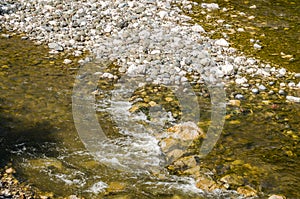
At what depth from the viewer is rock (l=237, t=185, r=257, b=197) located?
23.1 feet

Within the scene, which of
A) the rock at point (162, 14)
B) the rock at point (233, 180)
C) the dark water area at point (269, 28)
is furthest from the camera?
the rock at point (162, 14)

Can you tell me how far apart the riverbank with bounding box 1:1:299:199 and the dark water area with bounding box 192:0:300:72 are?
547 millimetres

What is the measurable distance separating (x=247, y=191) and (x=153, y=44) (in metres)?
6.09

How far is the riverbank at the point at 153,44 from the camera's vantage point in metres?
11.0

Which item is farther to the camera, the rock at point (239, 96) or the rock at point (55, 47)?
the rock at point (55, 47)

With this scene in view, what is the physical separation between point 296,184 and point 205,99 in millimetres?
3341

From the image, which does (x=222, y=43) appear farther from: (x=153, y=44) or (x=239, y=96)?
(x=239, y=96)

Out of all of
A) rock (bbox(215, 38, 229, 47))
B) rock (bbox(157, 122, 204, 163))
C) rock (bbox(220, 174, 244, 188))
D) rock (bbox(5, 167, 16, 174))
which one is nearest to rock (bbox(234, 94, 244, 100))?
rock (bbox(157, 122, 204, 163))

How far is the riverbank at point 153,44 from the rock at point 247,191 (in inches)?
123

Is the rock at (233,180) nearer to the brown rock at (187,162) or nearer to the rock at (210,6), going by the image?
the brown rock at (187,162)

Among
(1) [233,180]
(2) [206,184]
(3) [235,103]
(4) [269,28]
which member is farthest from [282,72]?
(2) [206,184]

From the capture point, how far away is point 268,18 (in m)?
14.5

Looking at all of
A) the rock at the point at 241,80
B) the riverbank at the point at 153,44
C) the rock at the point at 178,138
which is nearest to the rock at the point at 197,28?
the riverbank at the point at 153,44

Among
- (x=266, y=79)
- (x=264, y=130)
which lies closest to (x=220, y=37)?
(x=266, y=79)
